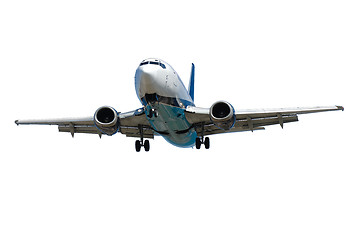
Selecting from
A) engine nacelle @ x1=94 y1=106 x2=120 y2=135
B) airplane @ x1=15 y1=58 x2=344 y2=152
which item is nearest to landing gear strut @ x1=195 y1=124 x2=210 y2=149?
Result: airplane @ x1=15 y1=58 x2=344 y2=152

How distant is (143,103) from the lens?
30266 mm

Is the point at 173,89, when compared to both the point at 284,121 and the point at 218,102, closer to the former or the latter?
the point at 218,102

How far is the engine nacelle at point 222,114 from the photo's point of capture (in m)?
30.8

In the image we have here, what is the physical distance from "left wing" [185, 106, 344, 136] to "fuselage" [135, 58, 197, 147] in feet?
1.81

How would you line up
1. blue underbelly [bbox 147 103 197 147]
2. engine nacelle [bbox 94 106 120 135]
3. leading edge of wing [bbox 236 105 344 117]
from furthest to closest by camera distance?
engine nacelle [bbox 94 106 120 135]
leading edge of wing [bbox 236 105 344 117]
blue underbelly [bbox 147 103 197 147]

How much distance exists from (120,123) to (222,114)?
6500 mm

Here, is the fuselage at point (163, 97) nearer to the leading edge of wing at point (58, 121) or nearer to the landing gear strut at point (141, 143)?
the landing gear strut at point (141, 143)

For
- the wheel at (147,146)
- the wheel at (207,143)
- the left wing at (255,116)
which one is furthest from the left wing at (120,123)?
Result: the wheel at (207,143)

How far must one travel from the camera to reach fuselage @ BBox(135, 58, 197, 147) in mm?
28945

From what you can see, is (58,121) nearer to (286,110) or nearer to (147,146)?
(147,146)

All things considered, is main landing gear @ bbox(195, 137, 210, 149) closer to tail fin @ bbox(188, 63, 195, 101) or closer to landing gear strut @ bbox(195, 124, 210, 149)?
landing gear strut @ bbox(195, 124, 210, 149)

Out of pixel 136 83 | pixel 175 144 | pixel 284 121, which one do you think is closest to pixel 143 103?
pixel 136 83

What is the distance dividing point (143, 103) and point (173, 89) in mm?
1834

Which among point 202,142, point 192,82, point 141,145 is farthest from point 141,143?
point 192,82
